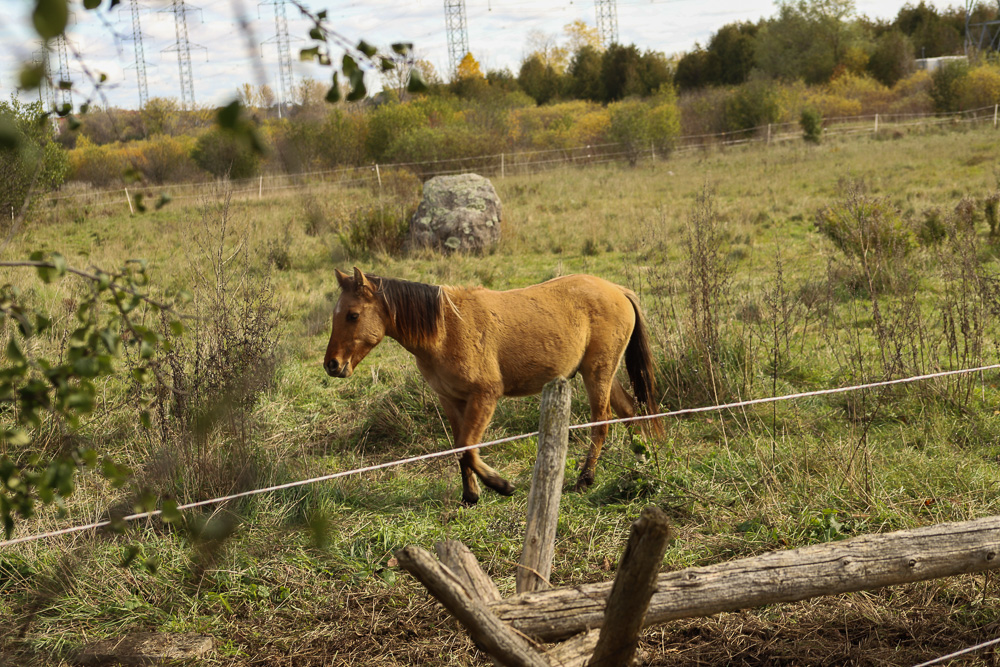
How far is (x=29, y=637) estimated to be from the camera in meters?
3.61

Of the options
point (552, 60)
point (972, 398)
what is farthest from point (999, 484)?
point (552, 60)

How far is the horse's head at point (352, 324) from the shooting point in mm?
4844

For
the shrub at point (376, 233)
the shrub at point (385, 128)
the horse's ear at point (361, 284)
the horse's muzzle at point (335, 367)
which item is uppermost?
the shrub at point (385, 128)

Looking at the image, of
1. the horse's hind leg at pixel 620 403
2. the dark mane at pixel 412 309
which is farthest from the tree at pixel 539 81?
the dark mane at pixel 412 309

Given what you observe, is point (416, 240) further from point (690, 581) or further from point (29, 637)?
point (690, 581)

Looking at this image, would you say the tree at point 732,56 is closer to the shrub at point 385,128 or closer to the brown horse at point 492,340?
the shrub at point 385,128

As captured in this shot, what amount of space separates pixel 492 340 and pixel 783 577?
2.85 m

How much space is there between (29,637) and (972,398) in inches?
256

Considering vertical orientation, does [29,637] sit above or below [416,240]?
below

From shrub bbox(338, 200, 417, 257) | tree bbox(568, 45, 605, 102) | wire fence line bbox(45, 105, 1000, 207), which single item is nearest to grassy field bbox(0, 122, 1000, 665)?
shrub bbox(338, 200, 417, 257)

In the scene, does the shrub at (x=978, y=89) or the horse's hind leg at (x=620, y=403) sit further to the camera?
the shrub at (x=978, y=89)

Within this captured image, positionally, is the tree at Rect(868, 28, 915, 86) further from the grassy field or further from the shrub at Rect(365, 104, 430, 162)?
the grassy field

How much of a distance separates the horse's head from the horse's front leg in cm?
81

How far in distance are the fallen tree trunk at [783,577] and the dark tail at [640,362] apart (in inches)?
114
